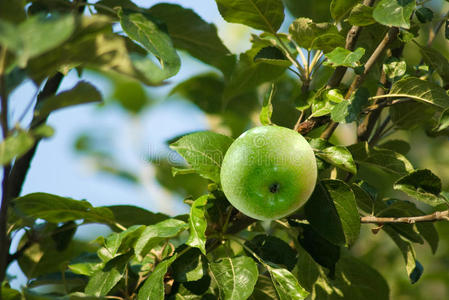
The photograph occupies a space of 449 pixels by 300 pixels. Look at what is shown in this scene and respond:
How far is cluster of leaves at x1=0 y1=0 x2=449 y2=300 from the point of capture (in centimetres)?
102

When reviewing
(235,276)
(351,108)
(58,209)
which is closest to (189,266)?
(235,276)

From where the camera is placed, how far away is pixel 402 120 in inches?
55.9

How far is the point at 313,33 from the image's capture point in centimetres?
120

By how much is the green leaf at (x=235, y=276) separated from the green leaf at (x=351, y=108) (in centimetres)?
36

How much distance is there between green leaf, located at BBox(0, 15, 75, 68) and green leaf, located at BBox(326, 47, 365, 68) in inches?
22.8

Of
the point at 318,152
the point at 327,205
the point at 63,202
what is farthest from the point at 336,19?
the point at 63,202

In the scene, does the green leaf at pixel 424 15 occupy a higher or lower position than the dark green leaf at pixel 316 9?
higher

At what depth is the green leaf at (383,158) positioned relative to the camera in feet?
3.91

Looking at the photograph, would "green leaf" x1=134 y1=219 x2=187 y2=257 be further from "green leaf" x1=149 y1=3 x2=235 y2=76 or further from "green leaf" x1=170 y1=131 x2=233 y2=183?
"green leaf" x1=149 y1=3 x2=235 y2=76

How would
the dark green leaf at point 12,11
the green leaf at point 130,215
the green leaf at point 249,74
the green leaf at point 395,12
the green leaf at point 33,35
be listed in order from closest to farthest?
the green leaf at point 33,35 < the dark green leaf at point 12,11 < the green leaf at point 395,12 < the green leaf at point 130,215 < the green leaf at point 249,74

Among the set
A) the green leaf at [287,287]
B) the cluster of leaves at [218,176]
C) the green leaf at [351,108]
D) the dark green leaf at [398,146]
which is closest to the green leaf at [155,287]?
the cluster of leaves at [218,176]

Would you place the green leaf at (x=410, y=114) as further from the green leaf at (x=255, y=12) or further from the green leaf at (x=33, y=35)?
the green leaf at (x=33, y=35)

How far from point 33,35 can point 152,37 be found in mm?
426

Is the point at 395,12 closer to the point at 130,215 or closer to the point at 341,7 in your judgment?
the point at 341,7
